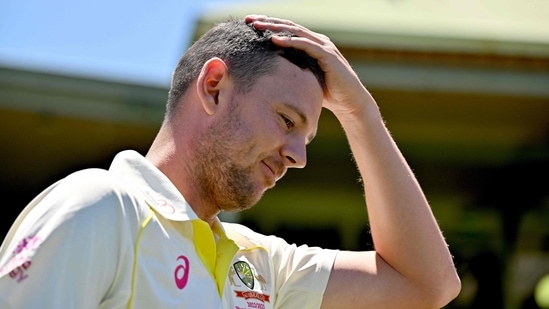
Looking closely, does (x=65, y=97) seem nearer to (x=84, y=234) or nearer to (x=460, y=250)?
(x=460, y=250)

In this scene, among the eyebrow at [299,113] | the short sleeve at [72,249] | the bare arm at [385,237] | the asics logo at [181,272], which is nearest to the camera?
the short sleeve at [72,249]

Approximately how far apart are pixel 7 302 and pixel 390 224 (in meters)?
1.22

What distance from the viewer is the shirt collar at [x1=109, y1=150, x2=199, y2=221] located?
2.46 metres

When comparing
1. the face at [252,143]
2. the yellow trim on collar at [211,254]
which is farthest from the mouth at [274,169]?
the yellow trim on collar at [211,254]

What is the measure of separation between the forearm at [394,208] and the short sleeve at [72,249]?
0.90 meters

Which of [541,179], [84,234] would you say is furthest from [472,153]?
[84,234]

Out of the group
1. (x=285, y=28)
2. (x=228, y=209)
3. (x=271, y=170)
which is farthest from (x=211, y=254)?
(x=285, y=28)

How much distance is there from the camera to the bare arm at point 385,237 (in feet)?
9.69

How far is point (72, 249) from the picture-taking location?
2178mm

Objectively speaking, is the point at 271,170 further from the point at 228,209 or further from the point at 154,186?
the point at 154,186

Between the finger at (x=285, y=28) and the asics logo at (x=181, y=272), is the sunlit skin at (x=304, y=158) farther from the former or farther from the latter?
the asics logo at (x=181, y=272)

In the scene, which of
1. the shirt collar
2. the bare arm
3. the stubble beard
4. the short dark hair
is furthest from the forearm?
the shirt collar

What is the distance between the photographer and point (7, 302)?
2.12 meters

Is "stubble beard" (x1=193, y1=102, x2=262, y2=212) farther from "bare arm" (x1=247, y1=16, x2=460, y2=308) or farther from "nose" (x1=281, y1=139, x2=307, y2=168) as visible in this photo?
"bare arm" (x1=247, y1=16, x2=460, y2=308)
